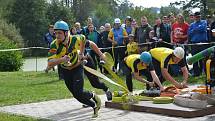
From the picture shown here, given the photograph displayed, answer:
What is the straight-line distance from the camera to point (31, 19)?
53594 millimetres

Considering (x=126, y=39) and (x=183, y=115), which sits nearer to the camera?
(x=183, y=115)

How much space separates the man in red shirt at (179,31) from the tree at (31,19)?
37.8 meters

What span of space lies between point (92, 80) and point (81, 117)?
1518 millimetres

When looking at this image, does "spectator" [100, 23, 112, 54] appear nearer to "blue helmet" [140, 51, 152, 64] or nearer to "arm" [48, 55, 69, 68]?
"blue helmet" [140, 51, 152, 64]

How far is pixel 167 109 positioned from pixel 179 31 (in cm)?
743

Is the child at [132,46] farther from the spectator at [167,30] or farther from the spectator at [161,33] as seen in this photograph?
the spectator at [167,30]

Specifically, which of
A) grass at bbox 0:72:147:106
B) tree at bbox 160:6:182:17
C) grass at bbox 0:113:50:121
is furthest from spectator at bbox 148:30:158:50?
tree at bbox 160:6:182:17

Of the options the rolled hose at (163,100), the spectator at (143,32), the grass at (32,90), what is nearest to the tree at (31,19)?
the grass at (32,90)

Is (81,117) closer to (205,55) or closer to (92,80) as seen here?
(92,80)

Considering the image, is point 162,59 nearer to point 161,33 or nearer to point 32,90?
point 32,90

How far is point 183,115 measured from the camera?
9344mm

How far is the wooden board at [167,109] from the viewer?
368 inches

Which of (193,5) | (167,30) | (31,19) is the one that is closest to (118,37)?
(167,30)

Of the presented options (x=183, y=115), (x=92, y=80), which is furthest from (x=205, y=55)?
(x=92, y=80)
